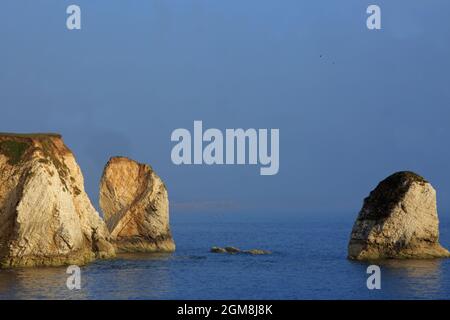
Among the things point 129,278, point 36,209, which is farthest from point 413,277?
point 36,209

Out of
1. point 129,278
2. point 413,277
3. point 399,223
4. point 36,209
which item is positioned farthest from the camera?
point 399,223

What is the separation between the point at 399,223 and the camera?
7600cm

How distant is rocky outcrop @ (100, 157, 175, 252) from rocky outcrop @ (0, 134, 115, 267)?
52.3 ft

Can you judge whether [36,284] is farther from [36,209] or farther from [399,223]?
[399,223]

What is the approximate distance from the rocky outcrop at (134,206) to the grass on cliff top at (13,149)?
22.0m

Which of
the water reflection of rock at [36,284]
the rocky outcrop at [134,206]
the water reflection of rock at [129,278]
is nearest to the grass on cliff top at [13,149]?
the water reflection of rock at [36,284]

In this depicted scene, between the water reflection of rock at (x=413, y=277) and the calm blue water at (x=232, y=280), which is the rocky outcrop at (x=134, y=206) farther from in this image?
the water reflection of rock at (x=413, y=277)

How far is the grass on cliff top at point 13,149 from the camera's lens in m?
73.6

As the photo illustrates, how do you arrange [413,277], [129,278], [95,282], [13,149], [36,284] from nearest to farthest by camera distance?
[36,284] → [95,282] → [413,277] → [129,278] → [13,149]

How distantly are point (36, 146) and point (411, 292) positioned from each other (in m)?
36.2

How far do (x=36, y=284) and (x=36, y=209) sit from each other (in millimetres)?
11945

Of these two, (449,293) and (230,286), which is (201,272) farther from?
(449,293)
